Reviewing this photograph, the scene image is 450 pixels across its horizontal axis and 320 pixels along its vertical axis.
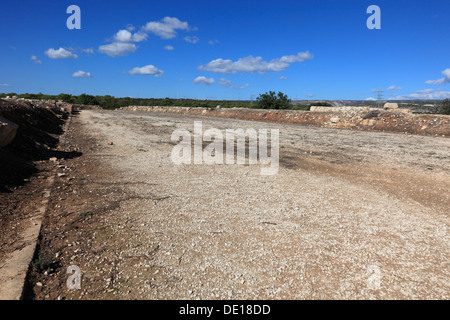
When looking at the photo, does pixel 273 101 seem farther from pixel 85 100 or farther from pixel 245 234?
pixel 85 100

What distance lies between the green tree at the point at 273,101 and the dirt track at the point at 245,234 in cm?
2777

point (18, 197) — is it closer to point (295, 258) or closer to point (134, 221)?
point (134, 221)

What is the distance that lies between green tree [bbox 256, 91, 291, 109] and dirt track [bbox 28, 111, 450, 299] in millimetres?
27772

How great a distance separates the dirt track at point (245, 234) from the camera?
2857 millimetres

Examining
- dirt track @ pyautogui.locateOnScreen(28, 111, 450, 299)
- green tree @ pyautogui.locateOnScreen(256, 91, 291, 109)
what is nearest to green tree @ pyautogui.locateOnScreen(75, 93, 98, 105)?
green tree @ pyautogui.locateOnScreen(256, 91, 291, 109)

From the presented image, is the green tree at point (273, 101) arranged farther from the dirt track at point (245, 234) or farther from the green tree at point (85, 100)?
the green tree at point (85, 100)

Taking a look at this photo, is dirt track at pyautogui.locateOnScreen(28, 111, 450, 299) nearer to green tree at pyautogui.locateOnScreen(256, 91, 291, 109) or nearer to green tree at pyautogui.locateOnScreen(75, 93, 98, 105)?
green tree at pyautogui.locateOnScreen(256, 91, 291, 109)

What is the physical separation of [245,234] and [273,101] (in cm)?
3233

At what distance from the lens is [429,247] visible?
3.70 metres

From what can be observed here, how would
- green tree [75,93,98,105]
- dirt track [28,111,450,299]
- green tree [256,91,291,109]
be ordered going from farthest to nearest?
green tree [75,93,98,105], green tree [256,91,291,109], dirt track [28,111,450,299]

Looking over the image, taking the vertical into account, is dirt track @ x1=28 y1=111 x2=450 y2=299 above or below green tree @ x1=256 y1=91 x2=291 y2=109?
below

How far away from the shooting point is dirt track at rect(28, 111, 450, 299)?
2857 millimetres
